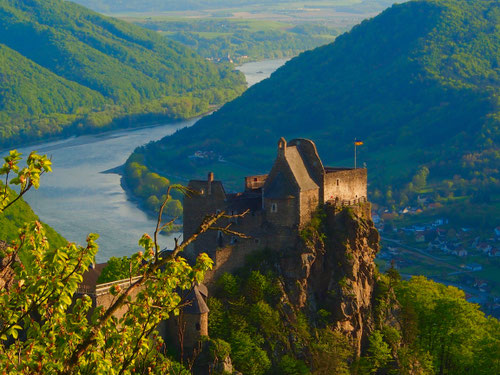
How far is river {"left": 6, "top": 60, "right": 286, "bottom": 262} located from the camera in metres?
108

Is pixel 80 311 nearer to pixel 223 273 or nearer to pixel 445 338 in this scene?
pixel 223 273

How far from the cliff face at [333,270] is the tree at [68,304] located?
27373 millimetres

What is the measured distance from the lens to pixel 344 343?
149ft

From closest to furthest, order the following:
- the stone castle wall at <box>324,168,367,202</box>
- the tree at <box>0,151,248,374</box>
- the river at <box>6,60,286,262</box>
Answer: the tree at <box>0,151,248,374</box>
the stone castle wall at <box>324,168,367,202</box>
the river at <box>6,60,286,262</box>

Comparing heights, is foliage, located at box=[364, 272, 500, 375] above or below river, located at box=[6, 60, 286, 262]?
above

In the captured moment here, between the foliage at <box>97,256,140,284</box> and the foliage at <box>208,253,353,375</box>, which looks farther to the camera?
the foliage at <box>97,256,140,284</box>

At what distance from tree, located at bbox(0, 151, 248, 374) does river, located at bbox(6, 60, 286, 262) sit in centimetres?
7667

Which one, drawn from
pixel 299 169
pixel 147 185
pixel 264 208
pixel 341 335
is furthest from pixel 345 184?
pixel 147 185

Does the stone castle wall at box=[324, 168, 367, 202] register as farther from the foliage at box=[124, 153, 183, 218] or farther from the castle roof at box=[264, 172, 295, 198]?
the foliage at box=[124, 153, 183, 218]

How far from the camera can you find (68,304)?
676 inches

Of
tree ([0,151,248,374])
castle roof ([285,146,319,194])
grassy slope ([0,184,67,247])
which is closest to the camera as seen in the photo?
tree ([0,151,248,374])

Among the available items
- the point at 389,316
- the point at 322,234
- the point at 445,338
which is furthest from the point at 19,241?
the point at 445,338

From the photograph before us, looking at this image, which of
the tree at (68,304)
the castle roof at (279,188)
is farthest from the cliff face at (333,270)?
the tree at (68,304)

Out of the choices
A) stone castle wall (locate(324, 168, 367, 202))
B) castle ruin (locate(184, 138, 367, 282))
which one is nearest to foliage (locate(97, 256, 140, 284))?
castle ruin (locate(184, 138, 367, 282))
